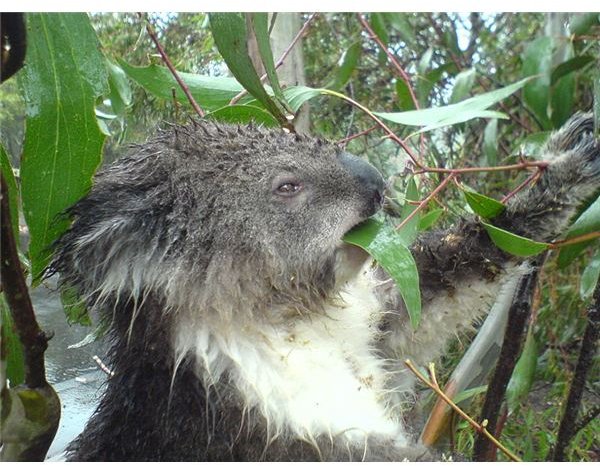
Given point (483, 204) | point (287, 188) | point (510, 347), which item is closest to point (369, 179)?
point (287, 188)

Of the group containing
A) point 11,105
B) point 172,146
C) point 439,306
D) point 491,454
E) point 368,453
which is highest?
point 11,105

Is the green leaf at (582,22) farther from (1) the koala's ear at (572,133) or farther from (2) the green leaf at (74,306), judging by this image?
(2) the green leaf at (74,306)

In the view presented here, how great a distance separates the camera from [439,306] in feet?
5.61

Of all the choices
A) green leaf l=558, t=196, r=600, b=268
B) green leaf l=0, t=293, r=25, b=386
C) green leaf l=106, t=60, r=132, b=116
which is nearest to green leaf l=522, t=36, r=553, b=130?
green leaf l=558, t=196, r=600, b=268

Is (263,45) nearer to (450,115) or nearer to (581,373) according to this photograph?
(450,115)

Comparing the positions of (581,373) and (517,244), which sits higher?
(517,244)

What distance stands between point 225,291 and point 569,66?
1213 millimetres

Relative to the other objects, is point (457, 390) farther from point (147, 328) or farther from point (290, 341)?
point (147, 328)

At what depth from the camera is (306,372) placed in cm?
146

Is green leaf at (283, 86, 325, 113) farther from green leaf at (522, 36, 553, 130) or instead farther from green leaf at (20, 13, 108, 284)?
green leaf at (522, 36, 553, 130)

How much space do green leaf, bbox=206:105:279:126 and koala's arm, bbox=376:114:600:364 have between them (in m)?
0.50

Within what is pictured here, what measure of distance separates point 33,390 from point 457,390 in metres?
1.28

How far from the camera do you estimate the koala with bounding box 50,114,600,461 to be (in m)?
1.29

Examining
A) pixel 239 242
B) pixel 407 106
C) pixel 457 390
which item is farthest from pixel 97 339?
pixel 407 106
